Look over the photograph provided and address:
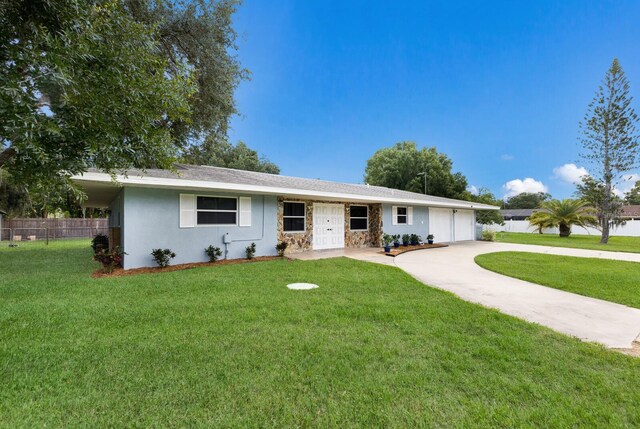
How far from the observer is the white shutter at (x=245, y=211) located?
9.48m

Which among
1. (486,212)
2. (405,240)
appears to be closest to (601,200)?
(486,212)

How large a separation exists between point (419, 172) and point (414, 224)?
15658mm


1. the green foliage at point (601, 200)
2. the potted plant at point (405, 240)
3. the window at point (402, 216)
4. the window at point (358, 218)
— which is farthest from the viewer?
the green foliage at point (601, 200)

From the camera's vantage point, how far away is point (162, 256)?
25.4 ft

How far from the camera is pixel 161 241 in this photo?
8070 mm

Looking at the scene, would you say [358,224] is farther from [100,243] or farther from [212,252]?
[100,243]

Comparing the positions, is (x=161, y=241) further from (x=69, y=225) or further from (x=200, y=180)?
(x=69, y=225)

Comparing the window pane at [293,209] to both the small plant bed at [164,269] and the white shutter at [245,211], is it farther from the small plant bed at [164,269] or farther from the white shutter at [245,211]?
the small plant bed at [164,269]

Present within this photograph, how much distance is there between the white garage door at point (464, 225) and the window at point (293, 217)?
1066 cm

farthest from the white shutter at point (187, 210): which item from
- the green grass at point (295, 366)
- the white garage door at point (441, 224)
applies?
the white garage door at point (441, 224)

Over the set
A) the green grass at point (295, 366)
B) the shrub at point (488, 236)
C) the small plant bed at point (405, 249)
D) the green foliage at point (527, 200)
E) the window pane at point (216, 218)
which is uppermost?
the green foliage at point (527, 200)

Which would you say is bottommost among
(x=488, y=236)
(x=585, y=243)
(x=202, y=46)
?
(x=585, y=243)

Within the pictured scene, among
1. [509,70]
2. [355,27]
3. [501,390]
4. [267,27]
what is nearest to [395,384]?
[501,390]

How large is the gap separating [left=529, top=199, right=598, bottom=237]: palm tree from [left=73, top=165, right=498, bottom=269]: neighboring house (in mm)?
14857
